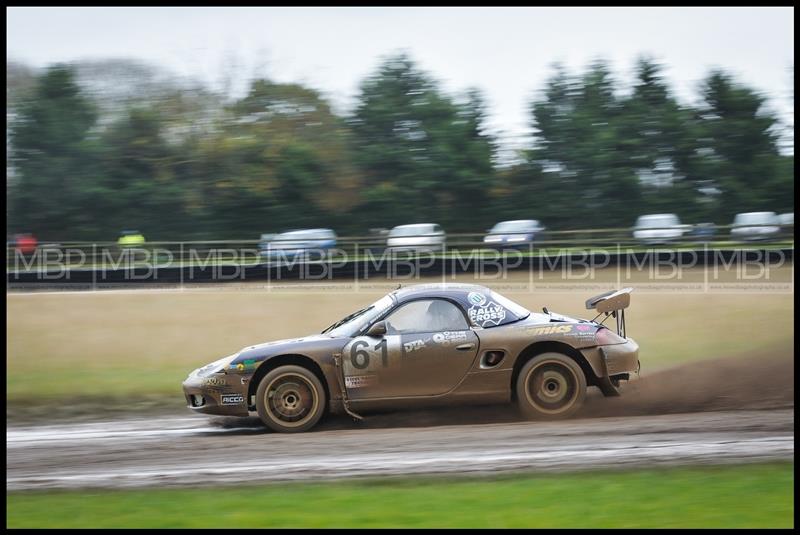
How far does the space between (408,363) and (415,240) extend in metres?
15.5

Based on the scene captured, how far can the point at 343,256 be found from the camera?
796 inches

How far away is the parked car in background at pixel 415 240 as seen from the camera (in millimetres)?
20359

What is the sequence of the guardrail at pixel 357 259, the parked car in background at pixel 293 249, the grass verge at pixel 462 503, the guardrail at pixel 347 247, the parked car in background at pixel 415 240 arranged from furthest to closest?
the parked car in background at pixel 415 240 → the parked car in background at pixel 293 249 → the guardrail at pixel 347 247 → the guardrail at pixel 357 259 → the grass verge at pixel 462 503

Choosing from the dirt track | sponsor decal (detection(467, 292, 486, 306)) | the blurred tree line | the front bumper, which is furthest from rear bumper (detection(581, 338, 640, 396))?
the blurred tree line

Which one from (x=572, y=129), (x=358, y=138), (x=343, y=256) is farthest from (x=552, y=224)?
(x=343, y=256)

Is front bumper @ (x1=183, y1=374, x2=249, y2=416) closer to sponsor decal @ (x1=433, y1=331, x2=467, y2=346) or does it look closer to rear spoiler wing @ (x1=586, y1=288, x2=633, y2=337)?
sponsor decal @ (x1=433, y1=331, x2=467, y2=346)

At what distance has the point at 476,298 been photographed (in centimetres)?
793

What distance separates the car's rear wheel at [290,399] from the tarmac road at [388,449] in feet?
0.54

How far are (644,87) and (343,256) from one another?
18.2m

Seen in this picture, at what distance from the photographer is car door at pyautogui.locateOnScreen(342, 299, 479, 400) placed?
7.64 meters

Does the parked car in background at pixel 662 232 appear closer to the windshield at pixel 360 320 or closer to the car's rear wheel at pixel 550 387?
the car's rear wheel at pixel 550 387

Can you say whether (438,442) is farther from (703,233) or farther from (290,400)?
(703,233)

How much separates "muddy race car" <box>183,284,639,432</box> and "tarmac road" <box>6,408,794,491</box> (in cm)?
27

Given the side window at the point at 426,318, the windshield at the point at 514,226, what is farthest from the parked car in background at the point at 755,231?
the side window at the point at 426,318
